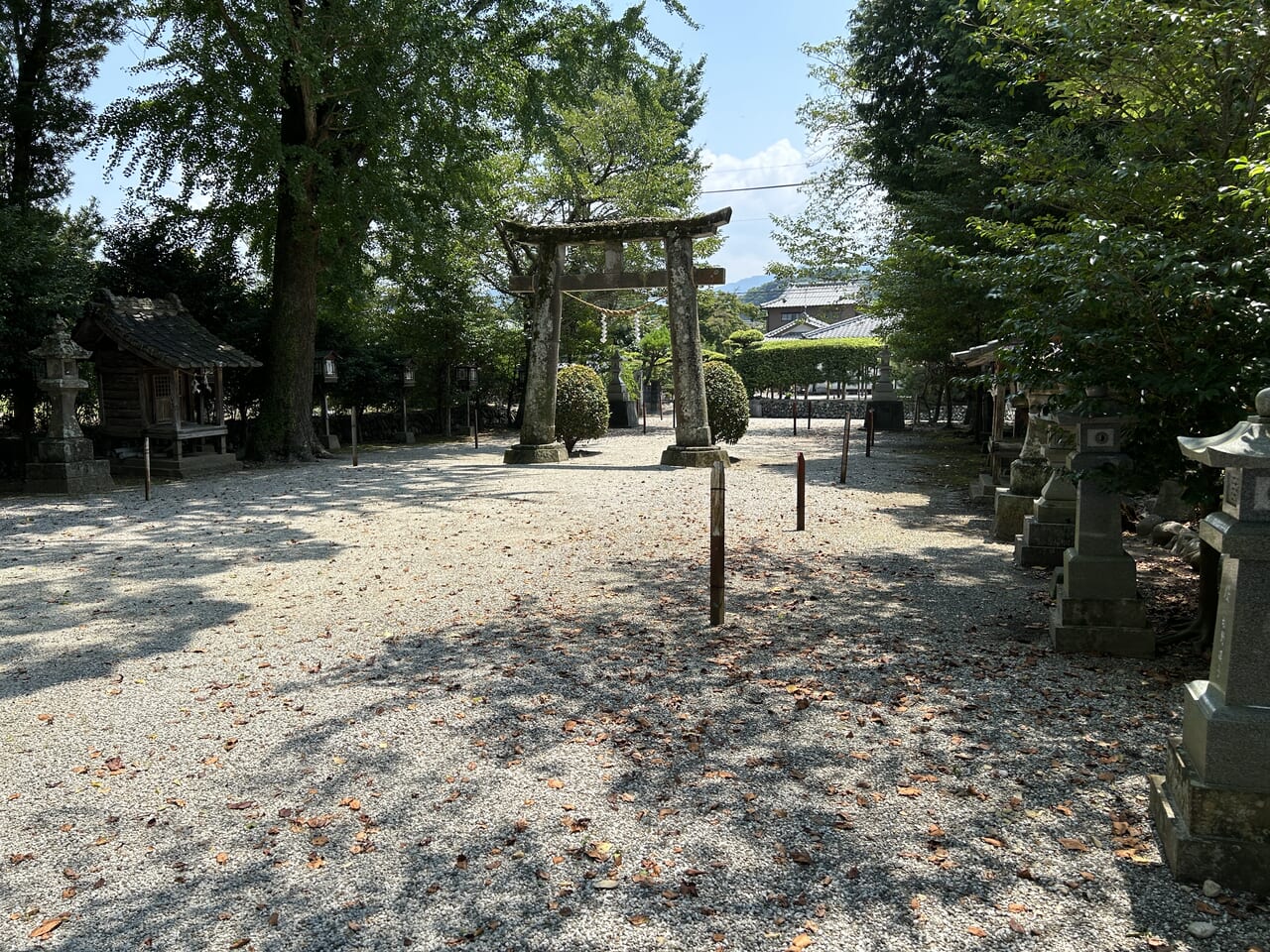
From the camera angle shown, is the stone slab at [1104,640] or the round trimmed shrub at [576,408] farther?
the round trimmed shrub at [576,408]

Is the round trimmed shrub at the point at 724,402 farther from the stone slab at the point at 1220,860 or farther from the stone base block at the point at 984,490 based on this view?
the stone slab at the point at 1220,860

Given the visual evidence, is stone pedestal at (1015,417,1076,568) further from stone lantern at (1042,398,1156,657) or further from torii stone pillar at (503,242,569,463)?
torii stone pillar at (503,242,569,463)

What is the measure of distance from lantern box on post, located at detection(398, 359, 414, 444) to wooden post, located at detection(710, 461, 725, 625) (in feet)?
61.8

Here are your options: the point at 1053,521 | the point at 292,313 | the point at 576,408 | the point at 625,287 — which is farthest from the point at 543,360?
the point at 1053,521

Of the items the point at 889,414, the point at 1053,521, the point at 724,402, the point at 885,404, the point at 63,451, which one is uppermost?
the point at 885,404

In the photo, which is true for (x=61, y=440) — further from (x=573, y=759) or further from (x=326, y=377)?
(x=573, y=759)

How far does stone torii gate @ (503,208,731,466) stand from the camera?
53.0 feet

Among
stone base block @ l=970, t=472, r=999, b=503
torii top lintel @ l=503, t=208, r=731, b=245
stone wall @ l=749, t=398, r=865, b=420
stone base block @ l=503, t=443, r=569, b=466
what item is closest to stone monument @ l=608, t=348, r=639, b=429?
stone wall @ l=749, t=398, r=865, b=420

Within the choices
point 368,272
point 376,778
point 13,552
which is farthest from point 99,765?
point 368,272

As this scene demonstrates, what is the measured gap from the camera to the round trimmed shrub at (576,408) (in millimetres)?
19609

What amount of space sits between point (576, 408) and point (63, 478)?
1001cm

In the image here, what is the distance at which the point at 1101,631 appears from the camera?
548 cm

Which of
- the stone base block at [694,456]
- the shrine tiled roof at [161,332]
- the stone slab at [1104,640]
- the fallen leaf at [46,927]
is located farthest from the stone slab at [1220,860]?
the shrine tiled roof at [161,332]

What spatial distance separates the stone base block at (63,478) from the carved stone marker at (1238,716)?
1494 cm
